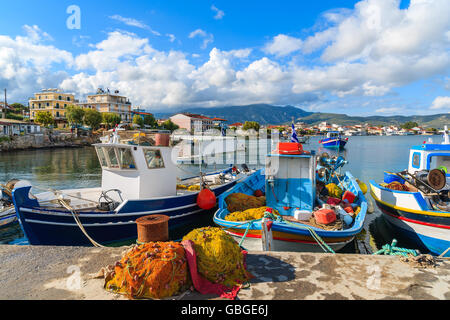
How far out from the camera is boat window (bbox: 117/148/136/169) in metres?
8.95

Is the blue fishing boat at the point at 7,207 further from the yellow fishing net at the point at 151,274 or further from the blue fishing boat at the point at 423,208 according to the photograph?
the blue fishing boat at the point at 423,208

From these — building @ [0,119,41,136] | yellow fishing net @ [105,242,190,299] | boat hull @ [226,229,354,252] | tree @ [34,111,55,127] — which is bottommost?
boat hull @ [226,229,354,252]

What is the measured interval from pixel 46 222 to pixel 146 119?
70857 millimetres

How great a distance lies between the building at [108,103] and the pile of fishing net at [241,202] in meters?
77.6

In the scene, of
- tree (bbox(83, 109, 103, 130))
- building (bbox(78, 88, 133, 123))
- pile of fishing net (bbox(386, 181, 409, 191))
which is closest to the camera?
pile of fishing net (bbox(386, 181, 409, 191))

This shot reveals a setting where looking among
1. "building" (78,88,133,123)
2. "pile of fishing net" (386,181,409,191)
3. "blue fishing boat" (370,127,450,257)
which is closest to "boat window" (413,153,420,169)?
"blue fishing boat" (370,127,450,257)

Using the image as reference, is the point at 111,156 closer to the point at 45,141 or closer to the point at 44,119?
the point at 45,141

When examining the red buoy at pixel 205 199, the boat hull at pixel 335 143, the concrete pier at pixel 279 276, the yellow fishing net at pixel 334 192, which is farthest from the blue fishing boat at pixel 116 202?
the boat hull at pixel 335 143

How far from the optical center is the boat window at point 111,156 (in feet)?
29.8

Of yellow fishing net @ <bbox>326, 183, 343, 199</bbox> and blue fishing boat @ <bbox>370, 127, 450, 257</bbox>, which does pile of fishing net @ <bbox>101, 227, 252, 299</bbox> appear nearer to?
blue fishing boat @ <bbox>370, 127, 450, 257</bbox>

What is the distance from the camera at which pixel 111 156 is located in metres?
9.16

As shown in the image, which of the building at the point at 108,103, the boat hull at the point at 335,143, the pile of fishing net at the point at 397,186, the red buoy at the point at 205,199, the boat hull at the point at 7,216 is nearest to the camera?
the pile of fishing net at the point at 397,186

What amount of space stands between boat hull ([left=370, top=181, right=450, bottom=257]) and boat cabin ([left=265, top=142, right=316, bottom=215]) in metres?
3.06
